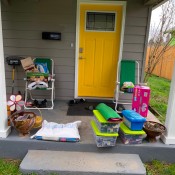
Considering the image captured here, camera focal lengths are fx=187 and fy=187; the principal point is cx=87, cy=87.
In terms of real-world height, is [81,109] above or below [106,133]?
below

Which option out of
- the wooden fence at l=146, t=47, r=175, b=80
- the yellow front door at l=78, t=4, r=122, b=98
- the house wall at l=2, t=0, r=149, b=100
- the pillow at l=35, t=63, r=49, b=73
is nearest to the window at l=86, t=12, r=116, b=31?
the yellow front door at l=78, t=4, r=122, b=98

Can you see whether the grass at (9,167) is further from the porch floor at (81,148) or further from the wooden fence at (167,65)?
the wooden fence at (167,65)

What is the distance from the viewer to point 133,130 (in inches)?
90.4

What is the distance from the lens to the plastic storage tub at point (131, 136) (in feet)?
7.48

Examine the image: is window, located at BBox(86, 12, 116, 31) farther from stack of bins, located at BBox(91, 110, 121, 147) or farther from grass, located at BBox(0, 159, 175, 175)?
grass, located at BBox(0, 159, 175, 175)

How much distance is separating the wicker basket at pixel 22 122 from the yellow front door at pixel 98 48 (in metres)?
1.70

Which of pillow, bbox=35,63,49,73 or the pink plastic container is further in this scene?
pillow, bbox=35,63,49,73

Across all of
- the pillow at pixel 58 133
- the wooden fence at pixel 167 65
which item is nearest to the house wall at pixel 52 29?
the pillow at pixel 58 133

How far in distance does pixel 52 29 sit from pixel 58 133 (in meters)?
2.17

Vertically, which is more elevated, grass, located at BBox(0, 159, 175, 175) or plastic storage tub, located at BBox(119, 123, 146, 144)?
plastic storage tub, located at BBox(119, 123, 146, 144)

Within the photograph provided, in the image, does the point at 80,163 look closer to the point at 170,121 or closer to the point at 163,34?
the point at 170,121

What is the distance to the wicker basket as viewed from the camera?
2.31m

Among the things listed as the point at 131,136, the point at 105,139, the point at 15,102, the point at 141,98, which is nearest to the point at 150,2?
the point at 141,98

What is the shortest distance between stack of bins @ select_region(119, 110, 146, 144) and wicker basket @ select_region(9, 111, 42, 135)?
1157 mm
